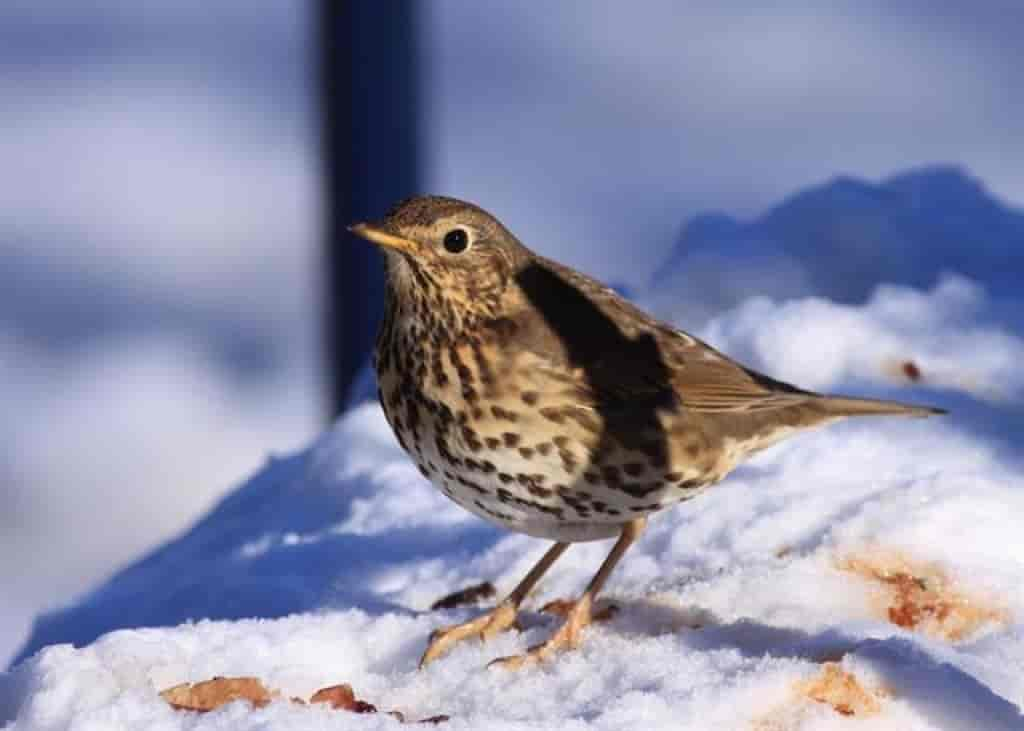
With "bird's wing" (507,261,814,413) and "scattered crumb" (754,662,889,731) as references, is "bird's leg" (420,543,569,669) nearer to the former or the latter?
"bird's wing" (507,261,814,413)

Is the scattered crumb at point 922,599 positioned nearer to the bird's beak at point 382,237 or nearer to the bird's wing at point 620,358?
the bird's wing at point 620,358

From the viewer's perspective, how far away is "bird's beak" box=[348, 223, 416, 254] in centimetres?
381

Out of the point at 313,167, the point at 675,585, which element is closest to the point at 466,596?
the point at 675,585

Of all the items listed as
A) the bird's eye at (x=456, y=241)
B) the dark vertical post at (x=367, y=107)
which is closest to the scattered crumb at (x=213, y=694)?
the bird's eye at (x=456, y=241)

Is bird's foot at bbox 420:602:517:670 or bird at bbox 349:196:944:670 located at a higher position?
bird at bbox 349:196:944:670

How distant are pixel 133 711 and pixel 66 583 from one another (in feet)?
14.3

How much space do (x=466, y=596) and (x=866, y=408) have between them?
0.81 m

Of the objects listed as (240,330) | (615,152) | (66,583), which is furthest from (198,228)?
(66,583)

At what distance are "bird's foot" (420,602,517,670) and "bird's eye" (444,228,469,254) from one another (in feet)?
2.03

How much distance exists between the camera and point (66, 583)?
7.57m

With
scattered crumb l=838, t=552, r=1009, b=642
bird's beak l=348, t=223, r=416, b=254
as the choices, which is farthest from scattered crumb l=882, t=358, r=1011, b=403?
bird's beak l=348, t=223, r=416, b=254

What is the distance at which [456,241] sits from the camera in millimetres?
4004

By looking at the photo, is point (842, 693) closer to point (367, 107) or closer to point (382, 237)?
point (382, 237)

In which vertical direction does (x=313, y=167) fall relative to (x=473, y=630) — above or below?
below
